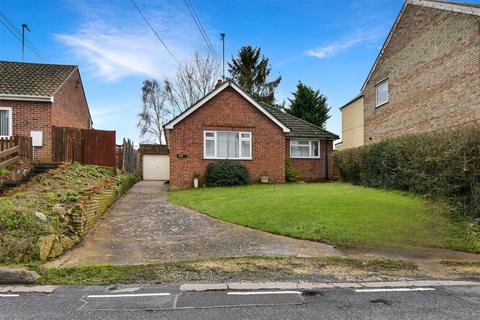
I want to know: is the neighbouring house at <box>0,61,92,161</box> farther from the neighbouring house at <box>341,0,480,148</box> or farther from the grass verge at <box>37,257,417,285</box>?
the neighbouring house at <box>341,0,480,148</box>

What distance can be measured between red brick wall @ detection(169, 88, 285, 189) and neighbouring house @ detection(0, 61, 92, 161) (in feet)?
19.2

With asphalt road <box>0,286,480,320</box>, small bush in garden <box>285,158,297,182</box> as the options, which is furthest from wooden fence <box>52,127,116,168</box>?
asphalt road <box>0,286,480,320</box>

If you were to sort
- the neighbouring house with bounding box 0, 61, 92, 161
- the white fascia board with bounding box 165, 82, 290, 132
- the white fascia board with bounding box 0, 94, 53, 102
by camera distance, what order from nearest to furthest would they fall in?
the white fascia board with bounding box 0, 94, 53, 102 < the neighbouring house with bounding box 0, 61, 92, 161 < the white fascia board with bounding box 165, 82, 290, 132

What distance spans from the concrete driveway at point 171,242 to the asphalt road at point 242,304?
76.2 inches

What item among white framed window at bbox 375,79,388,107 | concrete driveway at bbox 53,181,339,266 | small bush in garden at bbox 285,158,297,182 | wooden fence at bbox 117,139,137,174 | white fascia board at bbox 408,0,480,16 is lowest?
concrete driveway at bbox 53,181,339,266

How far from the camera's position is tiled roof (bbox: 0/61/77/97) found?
18156 millimetres

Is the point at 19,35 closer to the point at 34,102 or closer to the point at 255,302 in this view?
the point at 34,102

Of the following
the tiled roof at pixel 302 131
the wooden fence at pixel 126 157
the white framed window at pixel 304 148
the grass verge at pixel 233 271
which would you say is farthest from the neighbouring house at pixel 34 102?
the grass verge at pixel 233 271

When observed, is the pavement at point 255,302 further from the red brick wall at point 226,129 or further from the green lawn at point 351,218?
the red brick wall at point 226,129

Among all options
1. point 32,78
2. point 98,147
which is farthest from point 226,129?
point 32,78

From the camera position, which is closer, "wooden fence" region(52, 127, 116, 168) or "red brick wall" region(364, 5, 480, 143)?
"red brick wall" region(364, 5, 480, 143)

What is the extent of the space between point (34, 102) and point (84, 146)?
3.21 m

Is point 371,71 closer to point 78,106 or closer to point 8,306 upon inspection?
point 78,106

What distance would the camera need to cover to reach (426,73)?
1841 cm
